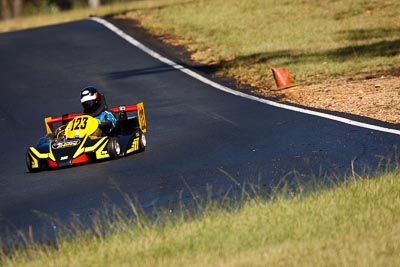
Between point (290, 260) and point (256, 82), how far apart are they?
1288 cm

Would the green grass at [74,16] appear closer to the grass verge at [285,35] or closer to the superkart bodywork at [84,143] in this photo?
the grass verge at [285,35]

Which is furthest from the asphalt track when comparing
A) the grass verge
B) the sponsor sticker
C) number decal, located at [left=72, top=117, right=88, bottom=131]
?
the grass verge

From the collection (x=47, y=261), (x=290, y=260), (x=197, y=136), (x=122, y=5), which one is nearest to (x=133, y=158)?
(x=197, y=136)

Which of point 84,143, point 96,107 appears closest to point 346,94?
point 96,107

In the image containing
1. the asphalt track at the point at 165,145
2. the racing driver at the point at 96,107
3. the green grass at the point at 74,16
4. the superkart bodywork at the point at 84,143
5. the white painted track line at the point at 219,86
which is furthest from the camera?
the green grass at the point at 74,16

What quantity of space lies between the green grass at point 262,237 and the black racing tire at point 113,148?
4.04 m

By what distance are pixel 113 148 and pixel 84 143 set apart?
0.38 meters

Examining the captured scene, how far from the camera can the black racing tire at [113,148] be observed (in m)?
13.7

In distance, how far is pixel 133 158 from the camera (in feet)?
45.6

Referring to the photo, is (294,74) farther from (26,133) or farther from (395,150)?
(395,150)

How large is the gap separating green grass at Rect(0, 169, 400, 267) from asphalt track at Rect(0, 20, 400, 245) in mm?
1166

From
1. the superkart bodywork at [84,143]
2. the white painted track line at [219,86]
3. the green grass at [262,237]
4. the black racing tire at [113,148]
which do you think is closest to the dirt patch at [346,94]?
the white painted track line at [219,86]

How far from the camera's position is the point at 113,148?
13.7 meters

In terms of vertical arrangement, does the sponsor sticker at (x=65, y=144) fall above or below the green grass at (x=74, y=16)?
below
